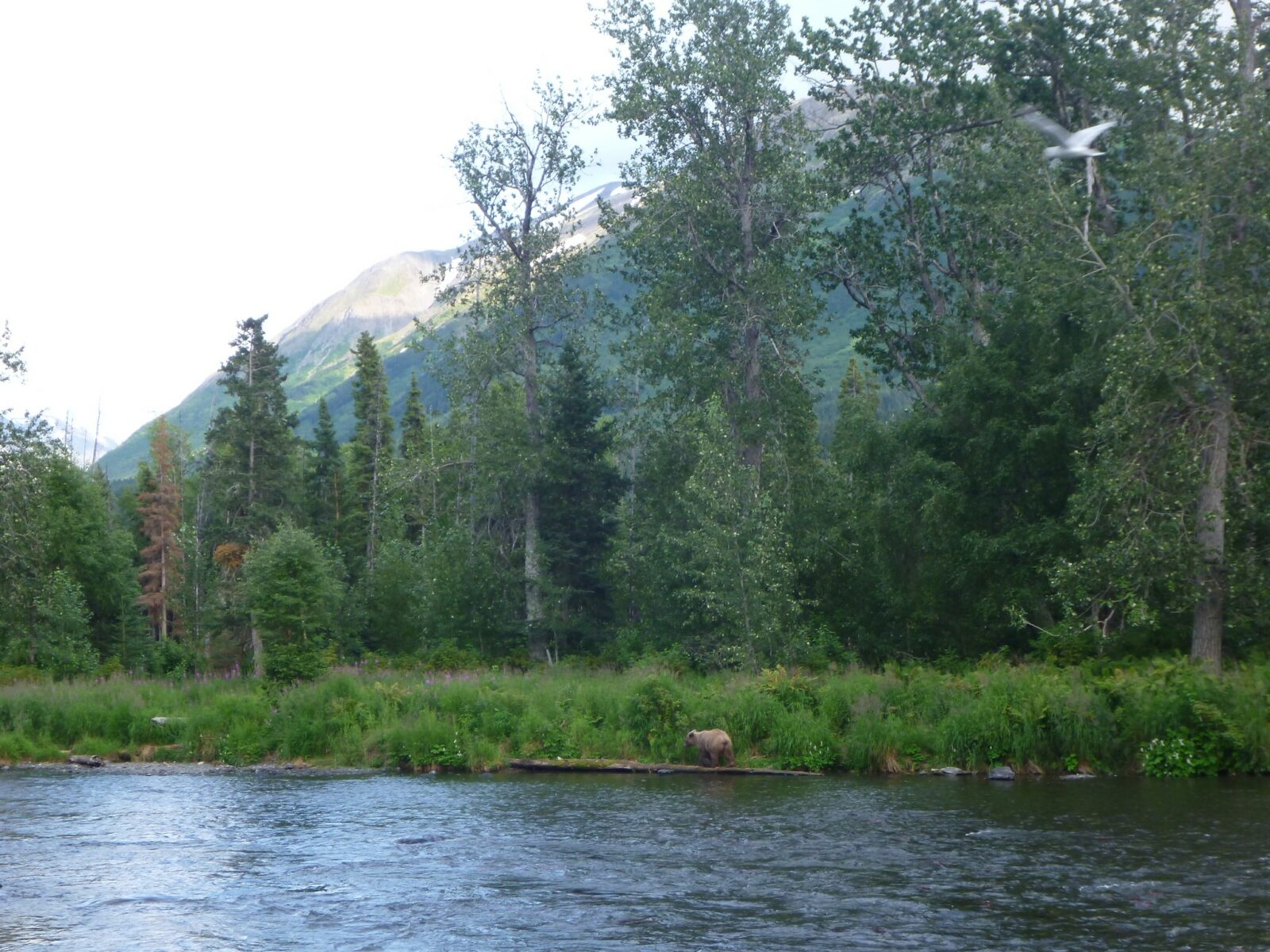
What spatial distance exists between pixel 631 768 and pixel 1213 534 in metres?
14.1

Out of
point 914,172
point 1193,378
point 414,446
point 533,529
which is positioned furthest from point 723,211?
point 414,446

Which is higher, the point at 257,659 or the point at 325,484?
the point at 325,484

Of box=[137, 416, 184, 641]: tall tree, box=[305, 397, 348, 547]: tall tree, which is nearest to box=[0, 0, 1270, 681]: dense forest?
box=[305, 397, 348, 547]: tall tree

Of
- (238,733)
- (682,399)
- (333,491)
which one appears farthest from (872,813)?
(333,491)

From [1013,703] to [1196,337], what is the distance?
9448mm

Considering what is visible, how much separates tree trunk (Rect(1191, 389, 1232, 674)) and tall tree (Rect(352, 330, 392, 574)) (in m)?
59.3

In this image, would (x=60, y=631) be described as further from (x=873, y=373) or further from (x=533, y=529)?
(x=873, y=373)

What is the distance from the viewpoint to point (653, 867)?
604 inches

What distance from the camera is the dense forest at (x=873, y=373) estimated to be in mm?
28078

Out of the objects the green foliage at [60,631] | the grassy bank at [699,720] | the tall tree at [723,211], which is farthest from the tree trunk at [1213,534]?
the green foliage at [60,631]

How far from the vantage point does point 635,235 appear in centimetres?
4734

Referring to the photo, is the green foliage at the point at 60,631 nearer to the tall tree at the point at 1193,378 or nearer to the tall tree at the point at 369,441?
the tall tree at the point at 369,441

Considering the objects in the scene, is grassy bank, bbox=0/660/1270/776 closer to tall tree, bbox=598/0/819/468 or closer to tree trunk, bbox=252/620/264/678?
tree trunk, bbox=252/620/264/678

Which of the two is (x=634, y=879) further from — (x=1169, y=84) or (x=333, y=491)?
(x=333, y=491)
